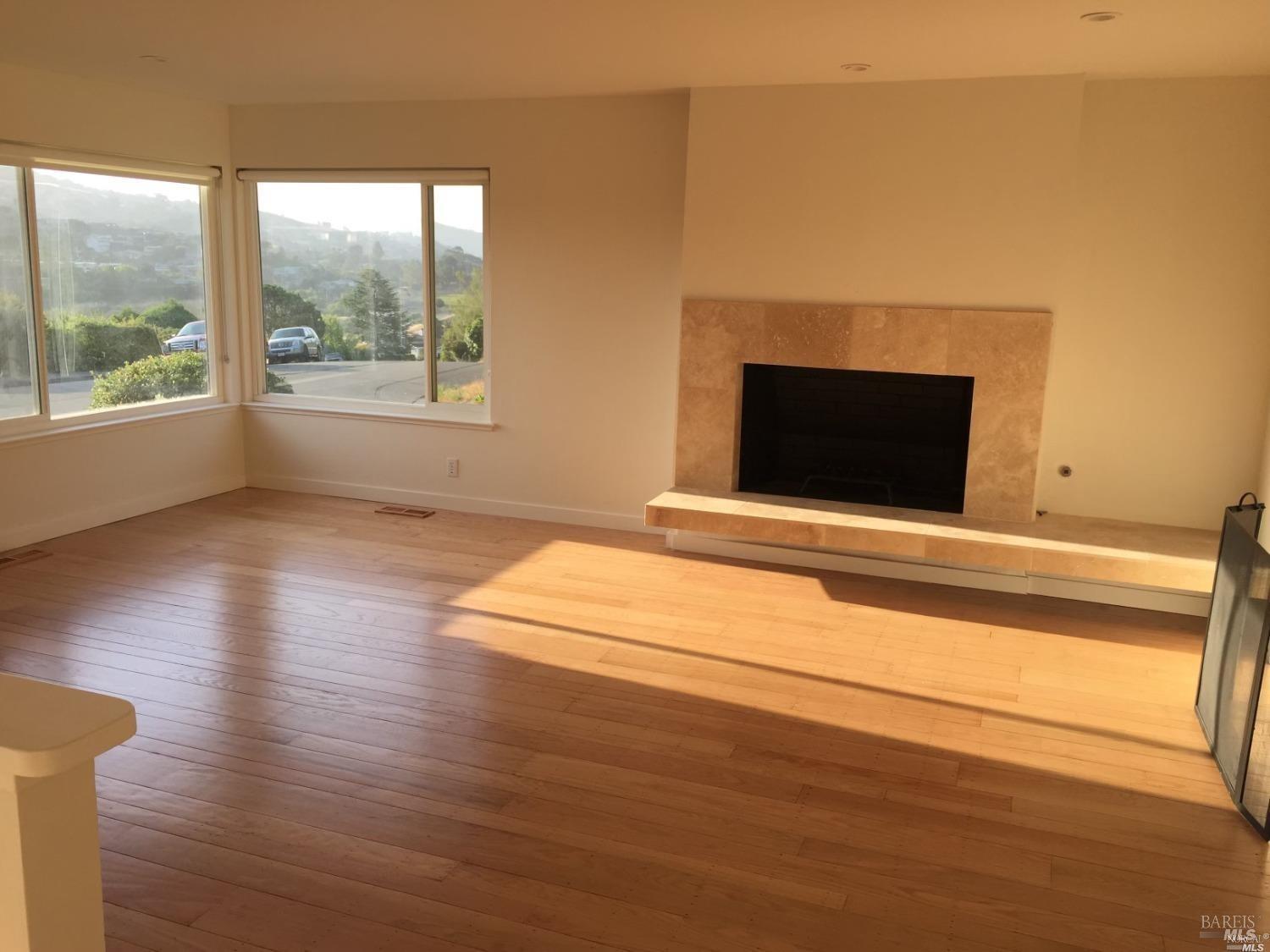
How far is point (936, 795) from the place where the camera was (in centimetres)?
308

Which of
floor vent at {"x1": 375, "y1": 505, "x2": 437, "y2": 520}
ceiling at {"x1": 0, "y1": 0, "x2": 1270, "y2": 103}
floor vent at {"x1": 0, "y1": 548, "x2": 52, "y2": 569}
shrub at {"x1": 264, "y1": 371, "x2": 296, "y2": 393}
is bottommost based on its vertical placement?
floor vent at {"x1": 0, "y1": 548, "x2": 52, "y2": 569}

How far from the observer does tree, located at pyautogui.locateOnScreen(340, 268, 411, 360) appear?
6.43 metres

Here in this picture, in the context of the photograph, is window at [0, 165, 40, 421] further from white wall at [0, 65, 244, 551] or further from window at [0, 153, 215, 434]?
white wall at [0, 65, 244, 551]

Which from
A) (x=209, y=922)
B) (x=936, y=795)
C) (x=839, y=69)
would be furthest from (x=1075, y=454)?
(x=209, y=922)

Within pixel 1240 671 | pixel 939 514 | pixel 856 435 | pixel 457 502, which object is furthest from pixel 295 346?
pixel 1240 671

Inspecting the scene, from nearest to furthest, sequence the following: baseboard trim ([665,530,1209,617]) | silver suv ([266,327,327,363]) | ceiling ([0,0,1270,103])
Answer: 1. ceiling ([0,0,1270,103])
2. baseboard trim ([665,530,1209,617])
3. silver suv ([266,327,327,363])

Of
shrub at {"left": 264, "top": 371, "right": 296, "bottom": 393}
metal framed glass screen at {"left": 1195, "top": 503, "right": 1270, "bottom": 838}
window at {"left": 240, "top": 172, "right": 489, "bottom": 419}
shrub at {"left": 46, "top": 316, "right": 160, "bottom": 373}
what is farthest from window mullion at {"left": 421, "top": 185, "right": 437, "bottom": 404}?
metal framed glass screen at {"left": 1195, "top": 503, "right": 1270, "bottom": 838}

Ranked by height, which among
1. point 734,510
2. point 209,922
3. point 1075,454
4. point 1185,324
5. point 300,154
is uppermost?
point 300,154

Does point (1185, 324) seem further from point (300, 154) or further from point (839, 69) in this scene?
point (300, 154)

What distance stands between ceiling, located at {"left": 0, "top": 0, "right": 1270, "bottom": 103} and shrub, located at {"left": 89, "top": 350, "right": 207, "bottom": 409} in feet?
5.53

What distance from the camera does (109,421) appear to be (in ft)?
19.3

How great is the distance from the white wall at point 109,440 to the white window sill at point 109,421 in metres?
0.02

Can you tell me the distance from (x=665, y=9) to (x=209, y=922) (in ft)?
10.6

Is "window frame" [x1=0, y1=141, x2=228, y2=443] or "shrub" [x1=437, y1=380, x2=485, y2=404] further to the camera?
"shrub" [x1=437, y1=380, x2=485, y2=404]
